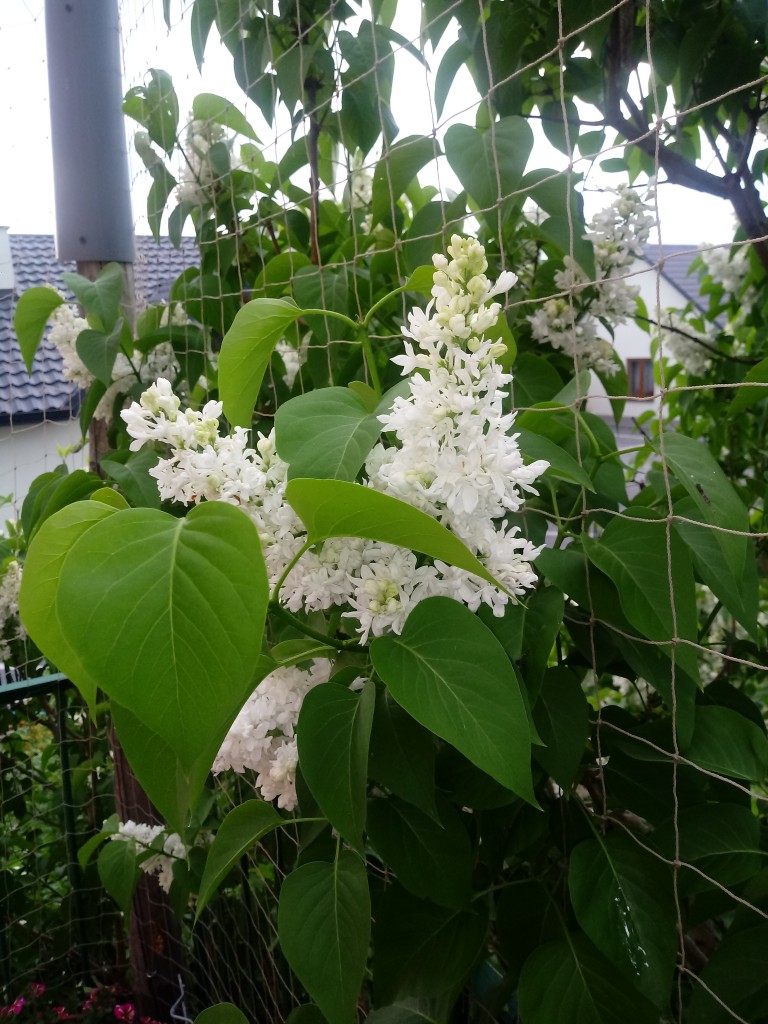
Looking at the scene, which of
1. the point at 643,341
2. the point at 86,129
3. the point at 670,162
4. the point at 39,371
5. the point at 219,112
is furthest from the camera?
the point at 39,371

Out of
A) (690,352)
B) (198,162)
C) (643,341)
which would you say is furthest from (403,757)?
(643,341)

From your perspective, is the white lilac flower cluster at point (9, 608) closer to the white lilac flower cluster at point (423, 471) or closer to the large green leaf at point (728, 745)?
the white lilac flower cluster at point (423, 471)

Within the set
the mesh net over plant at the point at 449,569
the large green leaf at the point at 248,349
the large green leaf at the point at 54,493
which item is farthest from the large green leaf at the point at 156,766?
the large green leaf at the point at 54,493

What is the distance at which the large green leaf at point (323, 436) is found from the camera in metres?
0.47

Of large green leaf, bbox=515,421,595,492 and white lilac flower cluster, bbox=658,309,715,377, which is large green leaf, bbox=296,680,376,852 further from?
white lilac flower cluster, bbox=658,309,715,377

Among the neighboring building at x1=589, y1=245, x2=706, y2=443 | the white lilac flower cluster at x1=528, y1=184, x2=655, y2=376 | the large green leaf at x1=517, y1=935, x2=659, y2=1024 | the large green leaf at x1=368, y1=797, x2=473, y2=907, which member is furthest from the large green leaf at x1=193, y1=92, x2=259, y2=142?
the large green leaf at x1=517, y1=935, x2=659, y2=1024

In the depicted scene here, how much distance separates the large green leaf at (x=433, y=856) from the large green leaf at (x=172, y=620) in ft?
0.83

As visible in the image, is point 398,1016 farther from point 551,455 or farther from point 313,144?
point 313,144

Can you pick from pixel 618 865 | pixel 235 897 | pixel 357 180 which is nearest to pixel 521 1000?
pixel 618 865

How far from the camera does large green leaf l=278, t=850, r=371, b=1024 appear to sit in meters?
0.52

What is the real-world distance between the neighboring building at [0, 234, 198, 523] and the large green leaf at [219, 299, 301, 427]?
713mm

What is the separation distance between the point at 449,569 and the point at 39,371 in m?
2.83

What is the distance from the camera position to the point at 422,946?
591 millimetres

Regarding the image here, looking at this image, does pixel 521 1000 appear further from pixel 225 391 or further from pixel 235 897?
pixel 235 897
